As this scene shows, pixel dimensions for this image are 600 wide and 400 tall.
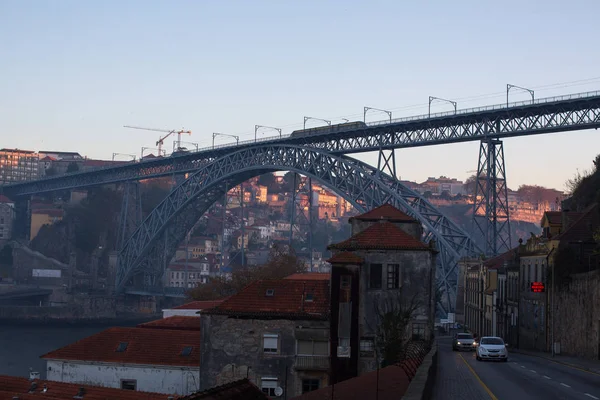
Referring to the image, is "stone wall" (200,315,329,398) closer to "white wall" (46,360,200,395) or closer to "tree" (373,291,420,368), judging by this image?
"tree" (373,291,420,368)

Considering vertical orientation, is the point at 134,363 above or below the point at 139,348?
below

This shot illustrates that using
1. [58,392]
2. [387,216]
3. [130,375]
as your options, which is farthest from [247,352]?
[387,216]

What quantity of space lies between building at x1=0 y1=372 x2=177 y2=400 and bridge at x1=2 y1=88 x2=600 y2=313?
47654 mm

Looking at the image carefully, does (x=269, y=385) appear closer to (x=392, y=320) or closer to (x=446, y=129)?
(x=392, y=320)

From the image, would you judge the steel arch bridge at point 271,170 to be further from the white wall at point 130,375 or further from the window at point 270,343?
the window at point 270,343

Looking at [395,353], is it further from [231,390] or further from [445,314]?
[445,314]

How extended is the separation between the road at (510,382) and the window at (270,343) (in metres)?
7.22

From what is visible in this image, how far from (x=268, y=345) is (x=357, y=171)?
5602 cm

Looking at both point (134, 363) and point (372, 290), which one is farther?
point (134, 363)

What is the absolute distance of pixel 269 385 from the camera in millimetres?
38406

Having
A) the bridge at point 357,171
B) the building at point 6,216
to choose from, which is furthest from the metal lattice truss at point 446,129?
the building at point 6,216

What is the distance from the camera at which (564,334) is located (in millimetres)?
47938

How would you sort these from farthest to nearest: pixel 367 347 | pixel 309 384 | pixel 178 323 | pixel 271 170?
pixel 271 170, pixel 178 323, pixel 367 347, pixel 309 384

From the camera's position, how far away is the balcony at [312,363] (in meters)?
38.7
